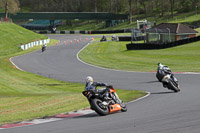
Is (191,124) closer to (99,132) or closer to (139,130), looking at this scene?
(139,130)

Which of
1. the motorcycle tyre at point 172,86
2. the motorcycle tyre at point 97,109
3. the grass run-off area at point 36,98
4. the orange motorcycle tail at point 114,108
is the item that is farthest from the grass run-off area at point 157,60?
the motorcycle tyre at point 97,109

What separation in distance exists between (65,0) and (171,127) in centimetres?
15363

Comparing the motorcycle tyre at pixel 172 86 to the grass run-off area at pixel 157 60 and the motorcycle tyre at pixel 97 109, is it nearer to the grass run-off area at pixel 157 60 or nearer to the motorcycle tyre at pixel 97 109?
the motorcycle tyre at pixel 97 109

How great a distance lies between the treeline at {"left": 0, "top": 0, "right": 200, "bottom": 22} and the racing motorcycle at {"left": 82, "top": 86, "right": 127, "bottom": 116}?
89.6 m

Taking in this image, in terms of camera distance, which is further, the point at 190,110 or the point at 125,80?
the point at 125,80

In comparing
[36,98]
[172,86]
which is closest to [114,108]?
[172,86]

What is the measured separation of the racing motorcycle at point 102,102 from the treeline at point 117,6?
89.6 metres

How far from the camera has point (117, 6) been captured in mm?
144000

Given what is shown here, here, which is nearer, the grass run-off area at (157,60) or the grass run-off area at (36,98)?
the grass run-off area at (36,98)

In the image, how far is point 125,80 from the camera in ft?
89.0

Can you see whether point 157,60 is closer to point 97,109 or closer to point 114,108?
point 114,108

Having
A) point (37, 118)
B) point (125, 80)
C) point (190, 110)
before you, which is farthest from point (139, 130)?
point (125, 80)

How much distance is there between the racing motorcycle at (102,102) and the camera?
42.5 ft

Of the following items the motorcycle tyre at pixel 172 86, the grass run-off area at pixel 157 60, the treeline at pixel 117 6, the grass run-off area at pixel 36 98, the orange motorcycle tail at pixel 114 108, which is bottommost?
the grass run-off area at pixel 157 60
